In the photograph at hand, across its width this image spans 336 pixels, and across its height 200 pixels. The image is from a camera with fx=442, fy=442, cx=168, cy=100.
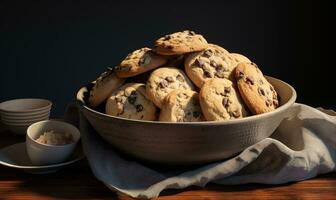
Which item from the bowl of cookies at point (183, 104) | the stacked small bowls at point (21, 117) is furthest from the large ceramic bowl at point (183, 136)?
the stacked small bowls at point (21, 117)

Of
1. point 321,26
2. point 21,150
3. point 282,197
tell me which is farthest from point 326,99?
point 21,150

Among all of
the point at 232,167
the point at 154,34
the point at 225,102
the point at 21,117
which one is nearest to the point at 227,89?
the point at 225,102

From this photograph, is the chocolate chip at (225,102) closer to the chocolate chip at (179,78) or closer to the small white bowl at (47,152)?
the chocolate chip at (179,78)

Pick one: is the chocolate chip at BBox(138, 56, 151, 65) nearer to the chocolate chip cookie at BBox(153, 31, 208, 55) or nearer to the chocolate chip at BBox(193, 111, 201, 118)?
the chocolate chip cookie at BBox(153, 31, 208, 55)

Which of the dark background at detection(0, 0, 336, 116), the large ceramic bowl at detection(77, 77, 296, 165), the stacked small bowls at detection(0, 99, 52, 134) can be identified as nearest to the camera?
the large ceramic bowl at detection(77, 77, 296, 165)

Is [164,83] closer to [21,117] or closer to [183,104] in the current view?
[183,104]

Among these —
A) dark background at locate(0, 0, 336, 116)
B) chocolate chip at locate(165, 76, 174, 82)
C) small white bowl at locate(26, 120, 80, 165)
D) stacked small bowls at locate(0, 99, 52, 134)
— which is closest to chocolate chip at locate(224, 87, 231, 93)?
chocolate chip at locate(165, 76, 174, 82)

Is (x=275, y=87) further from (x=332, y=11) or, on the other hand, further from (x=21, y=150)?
(x=332, y=11)

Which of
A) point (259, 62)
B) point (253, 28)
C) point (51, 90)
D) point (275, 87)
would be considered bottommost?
point (51, 90)
